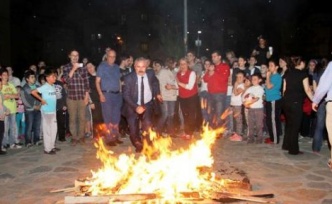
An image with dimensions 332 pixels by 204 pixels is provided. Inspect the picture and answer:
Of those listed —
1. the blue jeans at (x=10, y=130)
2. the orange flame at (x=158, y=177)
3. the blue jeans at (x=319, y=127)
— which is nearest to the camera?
the orange flame at (x=158, y=177)

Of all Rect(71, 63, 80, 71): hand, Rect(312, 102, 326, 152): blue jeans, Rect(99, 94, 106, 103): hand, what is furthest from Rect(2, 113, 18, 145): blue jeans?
Rect(312, 102, 326, 152): blue jeans

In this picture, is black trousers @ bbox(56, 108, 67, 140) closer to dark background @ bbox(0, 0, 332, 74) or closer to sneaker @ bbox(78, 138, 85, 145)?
sneaker @ bbox(78, 138, 85, 145)

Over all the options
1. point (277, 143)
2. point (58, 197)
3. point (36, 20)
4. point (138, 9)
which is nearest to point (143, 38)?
point (138, 9)

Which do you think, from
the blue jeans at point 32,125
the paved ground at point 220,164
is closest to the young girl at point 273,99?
the paved ground at point 220,164

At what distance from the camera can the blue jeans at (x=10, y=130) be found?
373 inches

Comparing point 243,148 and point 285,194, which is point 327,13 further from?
point 285,194

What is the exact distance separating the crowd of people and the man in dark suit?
24 millimetres

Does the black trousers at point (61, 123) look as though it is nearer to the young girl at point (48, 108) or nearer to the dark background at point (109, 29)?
the young girl at point (48, 108)

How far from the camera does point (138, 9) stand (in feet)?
146

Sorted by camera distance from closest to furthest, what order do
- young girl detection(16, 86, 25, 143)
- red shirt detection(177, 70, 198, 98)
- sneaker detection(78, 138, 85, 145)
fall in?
young girl detection(16, 86, 25, 143), sneaker detection(78, 138, 85, 145), red shirt detection(177, 70, 198, 98)

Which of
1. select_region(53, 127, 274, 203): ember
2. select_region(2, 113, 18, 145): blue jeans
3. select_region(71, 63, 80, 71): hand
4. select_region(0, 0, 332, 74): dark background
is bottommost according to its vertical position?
select_region(53, 127, 274, 203): ember

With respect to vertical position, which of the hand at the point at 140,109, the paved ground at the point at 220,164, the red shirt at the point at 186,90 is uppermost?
the red shirt at the point at 186,90

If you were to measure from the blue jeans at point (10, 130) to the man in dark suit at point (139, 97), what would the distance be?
2.95 metres

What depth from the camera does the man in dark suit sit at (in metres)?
8.80
